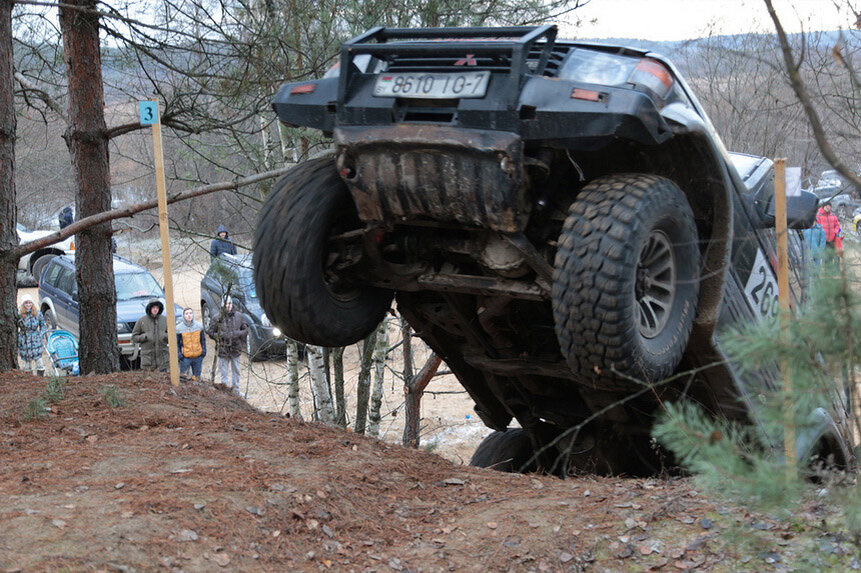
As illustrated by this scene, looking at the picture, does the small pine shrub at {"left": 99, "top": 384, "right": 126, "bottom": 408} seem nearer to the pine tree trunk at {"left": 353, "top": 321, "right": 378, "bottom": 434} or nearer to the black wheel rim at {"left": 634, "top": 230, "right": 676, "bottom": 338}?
the black wheel rim at {"left": 634, "top": 230, "right": 676, "bottom": 338}

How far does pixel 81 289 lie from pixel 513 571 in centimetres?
695

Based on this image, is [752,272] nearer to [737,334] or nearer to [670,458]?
[670,458]

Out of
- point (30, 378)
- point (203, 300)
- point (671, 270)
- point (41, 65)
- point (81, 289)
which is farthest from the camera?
point (203, 300)

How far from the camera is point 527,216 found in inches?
179

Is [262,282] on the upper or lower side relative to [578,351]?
upper

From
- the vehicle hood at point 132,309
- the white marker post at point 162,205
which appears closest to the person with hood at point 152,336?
the vehicle hood at point 132,309

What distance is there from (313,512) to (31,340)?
10.2 m

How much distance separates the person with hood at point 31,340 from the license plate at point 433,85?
10.0 m

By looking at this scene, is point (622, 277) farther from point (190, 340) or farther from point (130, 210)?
point (190, 340)

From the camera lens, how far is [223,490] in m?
4.75

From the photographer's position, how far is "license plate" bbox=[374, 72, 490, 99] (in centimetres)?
439

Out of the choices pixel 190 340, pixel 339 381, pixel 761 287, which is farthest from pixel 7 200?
pixel 761 287

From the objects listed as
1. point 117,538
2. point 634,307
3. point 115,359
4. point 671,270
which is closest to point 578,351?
point 634,307

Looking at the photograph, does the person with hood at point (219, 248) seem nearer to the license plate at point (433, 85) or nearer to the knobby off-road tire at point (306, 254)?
the knobby off-road tire at point (306, 254)
